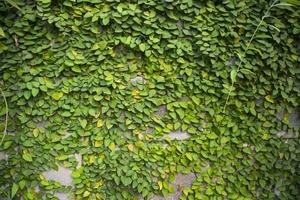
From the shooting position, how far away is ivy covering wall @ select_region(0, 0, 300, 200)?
1.91 meters

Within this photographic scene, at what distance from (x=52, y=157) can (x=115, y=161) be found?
418 millimetres

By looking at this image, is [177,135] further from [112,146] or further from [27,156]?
[27,156]

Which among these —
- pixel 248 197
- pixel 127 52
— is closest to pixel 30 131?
pixel 127 52

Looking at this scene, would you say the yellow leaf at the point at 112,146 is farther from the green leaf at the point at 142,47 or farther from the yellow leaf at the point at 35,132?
the green leaf at the point at 142,47

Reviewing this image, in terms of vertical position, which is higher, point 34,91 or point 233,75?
point 233,75

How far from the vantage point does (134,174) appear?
200 centimetres

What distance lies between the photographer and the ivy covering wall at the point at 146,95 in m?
1.91

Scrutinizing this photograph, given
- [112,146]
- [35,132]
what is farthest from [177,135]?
[35,132]

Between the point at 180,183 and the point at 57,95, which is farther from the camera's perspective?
the point at 180,183

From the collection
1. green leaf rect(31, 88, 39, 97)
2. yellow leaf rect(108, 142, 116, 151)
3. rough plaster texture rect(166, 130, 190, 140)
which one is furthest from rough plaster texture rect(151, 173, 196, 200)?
green leaf rect(31, 88, 39, 97)

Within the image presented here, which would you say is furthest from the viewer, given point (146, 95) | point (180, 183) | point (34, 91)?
point (180, 183)

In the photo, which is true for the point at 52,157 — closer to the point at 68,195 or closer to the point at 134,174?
the point at 68,195

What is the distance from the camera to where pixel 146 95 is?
1998 millimetres

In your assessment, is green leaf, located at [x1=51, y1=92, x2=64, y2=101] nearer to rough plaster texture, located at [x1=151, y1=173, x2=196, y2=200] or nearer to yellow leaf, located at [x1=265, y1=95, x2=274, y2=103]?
rough plaster texture, located at [x1=151, y1=173, x2=196, y2=200]
